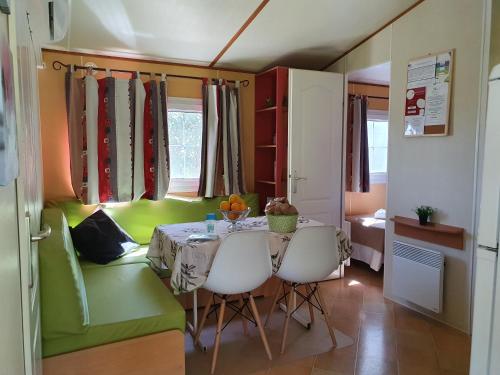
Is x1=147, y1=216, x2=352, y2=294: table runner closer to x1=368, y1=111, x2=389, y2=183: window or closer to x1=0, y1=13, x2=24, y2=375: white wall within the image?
x1=0, y1=13, x2=24, y2=375: white wall

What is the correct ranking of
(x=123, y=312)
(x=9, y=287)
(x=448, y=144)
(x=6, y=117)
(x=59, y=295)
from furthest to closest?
(x=448, y=144), (x=123, y=312), (x=59, y=295), (x=9, y=287), (x=6, y=117)

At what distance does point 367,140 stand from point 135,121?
9.20ft

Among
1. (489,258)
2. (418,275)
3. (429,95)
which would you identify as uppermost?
(429,95)

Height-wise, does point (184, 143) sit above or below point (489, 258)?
above

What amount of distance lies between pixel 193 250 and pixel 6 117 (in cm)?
157

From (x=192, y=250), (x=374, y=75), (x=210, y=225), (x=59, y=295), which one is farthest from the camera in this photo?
(x=374, y=75)

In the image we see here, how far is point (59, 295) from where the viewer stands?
182cm

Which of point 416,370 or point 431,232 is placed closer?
point 416,370

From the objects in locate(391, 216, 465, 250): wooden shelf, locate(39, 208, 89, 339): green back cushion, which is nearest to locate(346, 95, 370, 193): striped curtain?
locate(391, 216, 465, 250): wooden shelf

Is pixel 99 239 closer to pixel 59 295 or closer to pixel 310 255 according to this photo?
pixel 59 295

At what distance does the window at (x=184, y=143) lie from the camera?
3953 millimetres

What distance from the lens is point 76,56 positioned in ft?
11.3

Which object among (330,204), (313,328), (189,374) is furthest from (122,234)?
(330,204)

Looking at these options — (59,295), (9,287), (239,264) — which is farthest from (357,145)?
(9,287)
